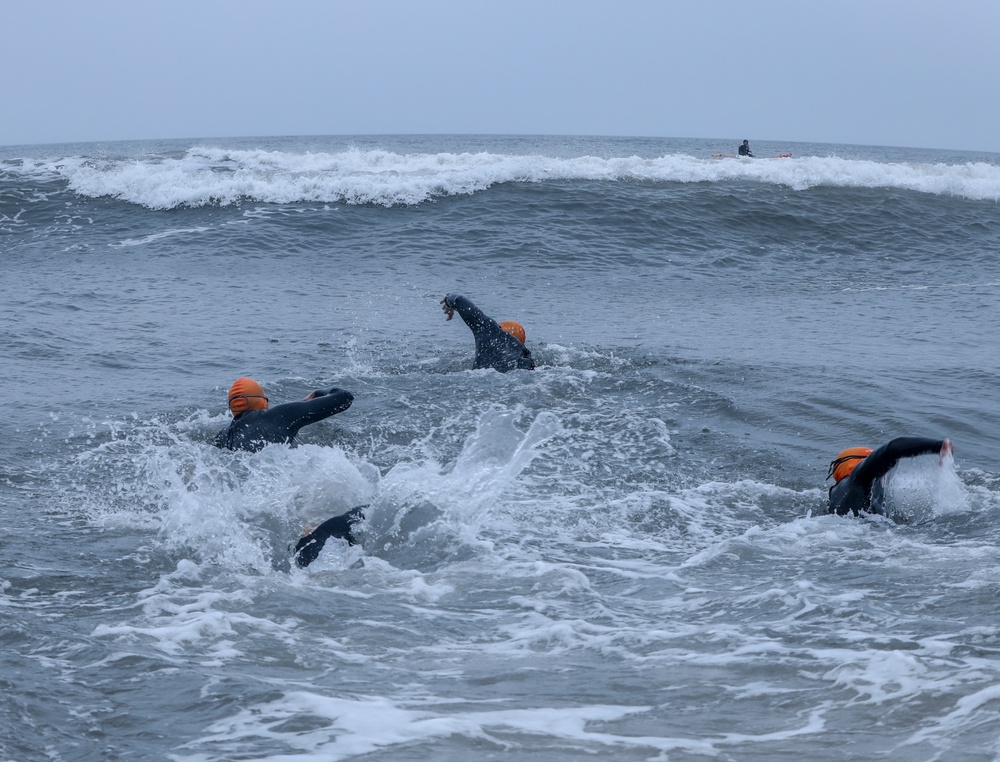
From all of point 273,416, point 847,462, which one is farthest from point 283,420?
point 847,462

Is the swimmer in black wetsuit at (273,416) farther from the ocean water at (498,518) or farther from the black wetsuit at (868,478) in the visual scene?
the black wetsuit at (868,478)

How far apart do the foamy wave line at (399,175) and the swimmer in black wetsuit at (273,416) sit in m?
15.8

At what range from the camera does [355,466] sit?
25.1 ft

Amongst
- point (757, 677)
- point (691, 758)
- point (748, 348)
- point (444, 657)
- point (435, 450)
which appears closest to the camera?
point (691, 758)

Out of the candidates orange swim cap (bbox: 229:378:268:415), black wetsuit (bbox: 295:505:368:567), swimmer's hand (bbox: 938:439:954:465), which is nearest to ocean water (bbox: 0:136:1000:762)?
black wetsuit (bbox: 295:505:368:567)

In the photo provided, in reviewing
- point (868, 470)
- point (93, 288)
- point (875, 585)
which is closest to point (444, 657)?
point (875, 585)

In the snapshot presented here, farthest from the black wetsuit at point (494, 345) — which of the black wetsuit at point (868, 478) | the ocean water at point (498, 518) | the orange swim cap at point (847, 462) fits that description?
the black wetsuit at point (868, 478)

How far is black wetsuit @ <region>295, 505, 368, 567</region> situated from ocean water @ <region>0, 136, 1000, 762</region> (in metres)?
0.09

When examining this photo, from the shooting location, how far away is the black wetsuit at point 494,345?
10758 millimetres

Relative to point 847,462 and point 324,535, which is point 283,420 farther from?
point 847,462

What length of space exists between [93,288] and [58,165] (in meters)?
12.4

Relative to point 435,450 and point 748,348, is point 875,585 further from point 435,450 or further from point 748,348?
point 748,348

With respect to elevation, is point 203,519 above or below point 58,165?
below

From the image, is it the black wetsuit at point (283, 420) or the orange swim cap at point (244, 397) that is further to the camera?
the orange swim cap at point (244, 397)
